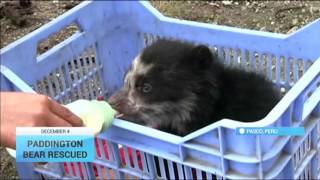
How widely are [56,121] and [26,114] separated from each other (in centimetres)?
7

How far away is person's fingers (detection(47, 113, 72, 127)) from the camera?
133 cm

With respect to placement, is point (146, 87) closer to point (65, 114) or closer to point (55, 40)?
point (65, 114)

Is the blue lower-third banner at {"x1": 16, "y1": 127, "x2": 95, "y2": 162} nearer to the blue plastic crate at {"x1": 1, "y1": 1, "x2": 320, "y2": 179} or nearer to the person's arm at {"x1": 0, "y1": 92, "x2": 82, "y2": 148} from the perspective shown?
the person's arm at {"x1": 0, "y1": 92, "x2": 82, "y2": 148}

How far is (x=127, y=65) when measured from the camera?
2.31 meters

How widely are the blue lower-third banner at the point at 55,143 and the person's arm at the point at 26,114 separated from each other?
0.8 inches

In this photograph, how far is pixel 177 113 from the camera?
177 cm

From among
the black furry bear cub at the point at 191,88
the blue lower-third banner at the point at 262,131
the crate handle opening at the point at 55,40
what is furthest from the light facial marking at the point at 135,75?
the crate handle opening at the point at 55,40

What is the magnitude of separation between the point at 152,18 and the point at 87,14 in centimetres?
22

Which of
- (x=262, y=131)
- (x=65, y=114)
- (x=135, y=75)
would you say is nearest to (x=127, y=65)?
(x=135, y=75)

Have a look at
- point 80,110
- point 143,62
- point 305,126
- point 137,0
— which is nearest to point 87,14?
point 137,0

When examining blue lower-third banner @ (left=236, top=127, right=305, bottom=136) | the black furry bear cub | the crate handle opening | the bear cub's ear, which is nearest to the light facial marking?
the black furry bear cub

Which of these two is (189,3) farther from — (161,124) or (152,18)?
(161,124)

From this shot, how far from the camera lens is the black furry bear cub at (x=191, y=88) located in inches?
68.0

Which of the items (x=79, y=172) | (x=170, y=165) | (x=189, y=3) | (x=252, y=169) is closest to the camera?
(x=252, y=169)
